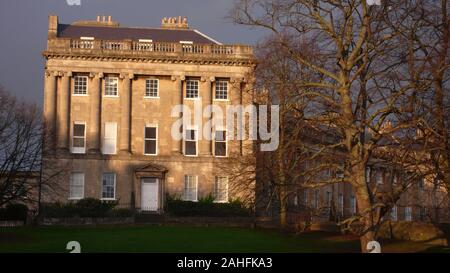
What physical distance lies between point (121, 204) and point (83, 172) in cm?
375

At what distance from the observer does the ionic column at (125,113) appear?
196ft

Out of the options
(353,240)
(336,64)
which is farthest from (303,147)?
(353,240)

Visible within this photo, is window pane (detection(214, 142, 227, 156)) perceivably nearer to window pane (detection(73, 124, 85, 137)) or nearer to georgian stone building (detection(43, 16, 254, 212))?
georgian stone building (detection(43, 16, 254, 212))

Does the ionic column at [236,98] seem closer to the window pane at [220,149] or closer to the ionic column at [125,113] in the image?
the window pane at [220,149]

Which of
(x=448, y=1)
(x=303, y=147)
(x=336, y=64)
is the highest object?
(x=448, y=1)

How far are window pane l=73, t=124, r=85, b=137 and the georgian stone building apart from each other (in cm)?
8

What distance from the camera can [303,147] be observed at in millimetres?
24984

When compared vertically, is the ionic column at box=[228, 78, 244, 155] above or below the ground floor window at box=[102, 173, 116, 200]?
above

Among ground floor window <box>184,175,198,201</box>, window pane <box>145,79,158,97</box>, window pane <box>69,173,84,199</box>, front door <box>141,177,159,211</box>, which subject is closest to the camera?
window pane <box>69,173,84,199</box>

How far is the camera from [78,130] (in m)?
60.2

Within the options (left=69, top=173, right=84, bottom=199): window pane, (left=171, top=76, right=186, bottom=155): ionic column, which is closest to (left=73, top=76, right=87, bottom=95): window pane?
(left=69, top=173, right=84, bottom=199): window pane

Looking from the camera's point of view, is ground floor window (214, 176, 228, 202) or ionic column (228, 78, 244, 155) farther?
ground floor window (214, 176, 228, 202)

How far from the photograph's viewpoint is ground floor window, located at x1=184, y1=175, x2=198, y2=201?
59844mm
